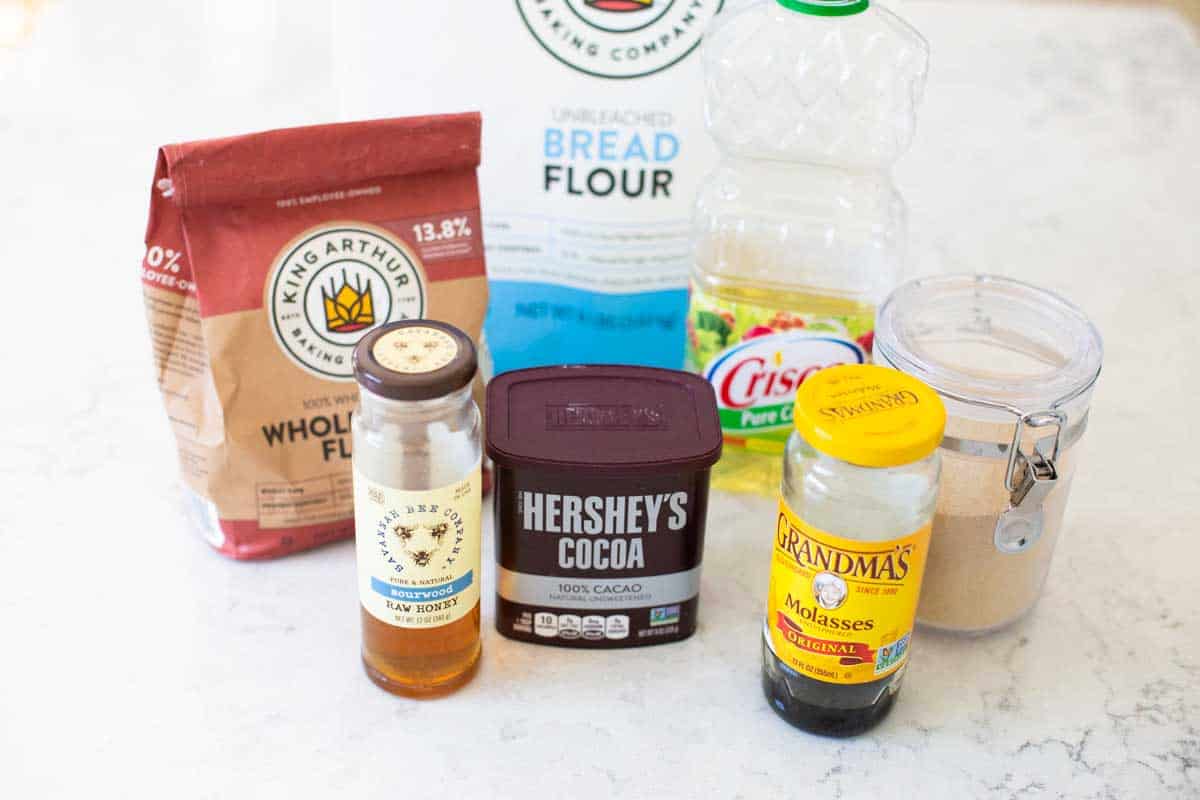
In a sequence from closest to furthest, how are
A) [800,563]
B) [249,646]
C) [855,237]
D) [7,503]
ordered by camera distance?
1. [800,563]
2. [249,646]
3. [7,503]
4. [855,237]

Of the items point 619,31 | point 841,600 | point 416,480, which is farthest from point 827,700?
point 619,31

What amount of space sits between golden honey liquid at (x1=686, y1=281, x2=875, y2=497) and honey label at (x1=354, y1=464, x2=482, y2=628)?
29cm

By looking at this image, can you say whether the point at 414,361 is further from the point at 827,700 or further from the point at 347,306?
the point at 827,700

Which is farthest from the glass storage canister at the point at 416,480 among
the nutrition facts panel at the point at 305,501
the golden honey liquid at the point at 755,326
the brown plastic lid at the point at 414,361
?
the golden honey liquid at the point at 755,326

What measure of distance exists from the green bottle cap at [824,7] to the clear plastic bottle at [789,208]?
0.27ft

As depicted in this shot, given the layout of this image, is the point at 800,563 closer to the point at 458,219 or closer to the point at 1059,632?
the point at 1059,632

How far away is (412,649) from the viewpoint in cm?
90

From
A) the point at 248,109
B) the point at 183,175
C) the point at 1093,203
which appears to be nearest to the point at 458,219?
the point at 183,175

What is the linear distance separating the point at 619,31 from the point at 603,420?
1.13 feet

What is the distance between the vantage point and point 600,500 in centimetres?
90

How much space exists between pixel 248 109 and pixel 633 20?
63 centimetres

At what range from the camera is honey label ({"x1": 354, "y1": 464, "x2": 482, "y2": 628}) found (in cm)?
83

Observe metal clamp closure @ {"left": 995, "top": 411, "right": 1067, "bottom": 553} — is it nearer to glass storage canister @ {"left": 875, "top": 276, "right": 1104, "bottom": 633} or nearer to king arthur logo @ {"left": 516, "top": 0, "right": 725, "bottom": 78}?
glass storage canister @ {"left": 875, "top": 276, "right": 1104, "bottom": 633}

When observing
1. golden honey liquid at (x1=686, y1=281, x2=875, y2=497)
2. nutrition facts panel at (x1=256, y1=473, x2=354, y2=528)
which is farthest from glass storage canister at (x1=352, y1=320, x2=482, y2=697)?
golden honey liquid at (x1=686, y1=281, x2=875, y2=497)
